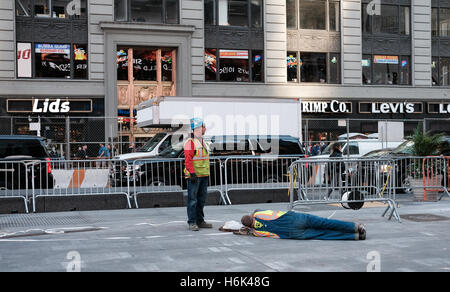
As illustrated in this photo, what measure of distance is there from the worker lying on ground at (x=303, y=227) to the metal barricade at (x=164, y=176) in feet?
20.3

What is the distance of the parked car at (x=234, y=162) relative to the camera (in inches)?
602

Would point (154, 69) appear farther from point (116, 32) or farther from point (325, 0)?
point (325, 0)

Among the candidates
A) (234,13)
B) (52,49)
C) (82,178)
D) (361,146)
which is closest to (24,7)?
(52,49)

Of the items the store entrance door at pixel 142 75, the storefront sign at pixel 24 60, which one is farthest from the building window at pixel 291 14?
the storefront sign at pixel 24 60

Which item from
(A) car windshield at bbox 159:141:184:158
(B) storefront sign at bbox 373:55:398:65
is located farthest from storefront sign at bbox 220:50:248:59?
(A) car windshield at bbox 159:141:184:158

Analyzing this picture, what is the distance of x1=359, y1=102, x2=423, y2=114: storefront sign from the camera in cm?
3369

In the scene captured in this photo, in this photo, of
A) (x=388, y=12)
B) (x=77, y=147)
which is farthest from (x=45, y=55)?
(x=388, y=12)

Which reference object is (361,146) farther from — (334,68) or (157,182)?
(334,68)

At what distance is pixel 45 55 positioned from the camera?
28656 mm

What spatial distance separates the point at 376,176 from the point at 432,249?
3770mm

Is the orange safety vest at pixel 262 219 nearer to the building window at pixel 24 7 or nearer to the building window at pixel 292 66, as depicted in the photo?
the building window at pixel 24 7

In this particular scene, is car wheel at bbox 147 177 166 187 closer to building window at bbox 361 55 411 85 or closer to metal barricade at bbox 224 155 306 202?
metal barricade at bbox 224 155 306 202

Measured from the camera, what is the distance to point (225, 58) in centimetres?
3150

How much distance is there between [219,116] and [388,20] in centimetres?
1994
